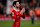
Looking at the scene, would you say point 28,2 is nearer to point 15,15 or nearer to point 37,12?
point 37,12

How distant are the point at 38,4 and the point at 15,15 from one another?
55.0 feet

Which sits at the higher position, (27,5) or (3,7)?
(27,5)

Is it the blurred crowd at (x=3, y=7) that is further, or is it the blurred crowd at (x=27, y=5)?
the blurred crowd at (x=3, y=7)

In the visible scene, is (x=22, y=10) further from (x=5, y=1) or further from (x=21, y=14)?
(x=5, y=1)

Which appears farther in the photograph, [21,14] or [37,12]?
[37,12]

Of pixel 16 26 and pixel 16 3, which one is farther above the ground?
pixel 16 3

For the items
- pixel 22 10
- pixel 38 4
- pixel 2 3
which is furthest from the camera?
pixel 2 3

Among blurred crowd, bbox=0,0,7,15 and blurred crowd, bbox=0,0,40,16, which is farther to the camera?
blurred crowd, bbox=0,0,7,15

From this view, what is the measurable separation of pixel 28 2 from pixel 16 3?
17.5 meters

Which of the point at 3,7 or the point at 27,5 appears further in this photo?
the point at 3,7

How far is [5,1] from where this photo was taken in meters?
25.3

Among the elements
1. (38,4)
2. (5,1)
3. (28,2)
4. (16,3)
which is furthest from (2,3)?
(16,3)

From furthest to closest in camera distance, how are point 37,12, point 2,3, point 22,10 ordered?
point 2,3 < point 37,12 < point 22,10

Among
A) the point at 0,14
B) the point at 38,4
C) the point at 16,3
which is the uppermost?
the point at 16,3
